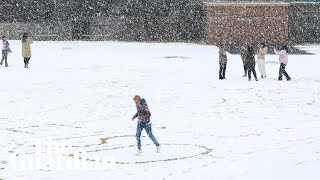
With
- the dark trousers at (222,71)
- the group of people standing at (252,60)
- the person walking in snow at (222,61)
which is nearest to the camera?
the group of people standing at (252,60)

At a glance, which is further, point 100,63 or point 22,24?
point 22,24

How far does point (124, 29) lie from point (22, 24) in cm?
847

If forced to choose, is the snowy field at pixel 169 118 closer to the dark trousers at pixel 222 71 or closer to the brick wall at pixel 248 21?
the dark trousers at pixel 222 71

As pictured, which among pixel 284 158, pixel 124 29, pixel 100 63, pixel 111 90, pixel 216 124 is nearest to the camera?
pixel 284 158

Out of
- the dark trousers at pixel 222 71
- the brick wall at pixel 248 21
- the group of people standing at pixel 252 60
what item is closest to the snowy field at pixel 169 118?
the dark trousers at pixel 222 71

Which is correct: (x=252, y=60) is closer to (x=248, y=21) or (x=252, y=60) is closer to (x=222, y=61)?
(x=222, y=61)

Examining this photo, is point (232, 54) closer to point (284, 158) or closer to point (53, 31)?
point (53, 31)

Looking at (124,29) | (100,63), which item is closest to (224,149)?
(100,63)

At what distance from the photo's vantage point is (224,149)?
47.2 feet

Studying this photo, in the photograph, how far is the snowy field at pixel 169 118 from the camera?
1264 centimetres

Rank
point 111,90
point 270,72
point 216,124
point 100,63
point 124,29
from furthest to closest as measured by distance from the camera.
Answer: point 124,29
point 100,63
point 270,72
point 111,90
point 216,124

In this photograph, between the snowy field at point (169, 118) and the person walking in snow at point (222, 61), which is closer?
the snowy field at point (169, 118)

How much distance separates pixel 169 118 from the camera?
739 inches

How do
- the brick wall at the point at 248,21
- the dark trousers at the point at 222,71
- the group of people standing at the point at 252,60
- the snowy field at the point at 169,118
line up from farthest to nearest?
1. the brick wall at the point at 248,21
2. the dark trousers at the point at 222,71
3. the group of people standing at the point at 252,60
4. the snowy field at the point at 169,118
